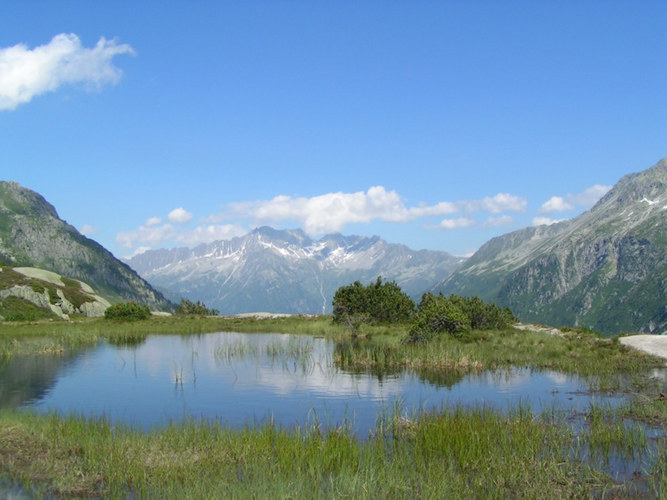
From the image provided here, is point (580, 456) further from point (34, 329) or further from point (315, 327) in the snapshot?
point (34, 329)

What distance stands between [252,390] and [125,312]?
66.1 metres

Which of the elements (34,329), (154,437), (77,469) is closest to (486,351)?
(154,437)

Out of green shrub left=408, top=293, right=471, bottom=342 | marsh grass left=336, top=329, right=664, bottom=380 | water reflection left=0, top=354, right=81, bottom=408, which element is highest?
green shrub left=408, top=293, right=471, bottom=342

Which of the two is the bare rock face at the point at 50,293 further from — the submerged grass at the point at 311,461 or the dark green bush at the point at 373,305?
the submerged grass at the point at 311,461

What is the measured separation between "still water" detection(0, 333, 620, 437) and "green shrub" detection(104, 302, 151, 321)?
40.9 m

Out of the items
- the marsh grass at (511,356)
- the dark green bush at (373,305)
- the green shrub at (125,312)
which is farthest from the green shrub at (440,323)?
the green shrub at (125,312)

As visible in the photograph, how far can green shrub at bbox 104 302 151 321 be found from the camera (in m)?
94.6

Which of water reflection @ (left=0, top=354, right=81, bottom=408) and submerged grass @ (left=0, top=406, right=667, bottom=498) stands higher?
water reflection @ (left=0, top=354, right=81, bottom=408)

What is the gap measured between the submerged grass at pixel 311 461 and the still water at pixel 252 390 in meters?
2.90

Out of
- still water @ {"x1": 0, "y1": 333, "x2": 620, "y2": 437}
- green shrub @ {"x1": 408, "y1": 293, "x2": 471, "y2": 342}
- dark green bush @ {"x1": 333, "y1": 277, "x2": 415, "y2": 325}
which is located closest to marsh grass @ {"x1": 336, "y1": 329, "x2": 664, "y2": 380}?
green shrub @ {"x1": 408, "y1": 293, "x2": 471, "y2": 342}

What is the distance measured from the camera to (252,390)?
122ft

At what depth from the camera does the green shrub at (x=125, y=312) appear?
9456 cm

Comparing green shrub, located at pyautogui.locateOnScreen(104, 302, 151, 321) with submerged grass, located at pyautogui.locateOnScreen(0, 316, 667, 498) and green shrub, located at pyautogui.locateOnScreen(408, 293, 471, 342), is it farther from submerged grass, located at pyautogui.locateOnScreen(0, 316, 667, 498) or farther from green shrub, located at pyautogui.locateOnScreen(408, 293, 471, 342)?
submerged grass, located at pyautogui.locateOnScreen(0, 316, 667, 498)

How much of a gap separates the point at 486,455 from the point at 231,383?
23609 millimetres
